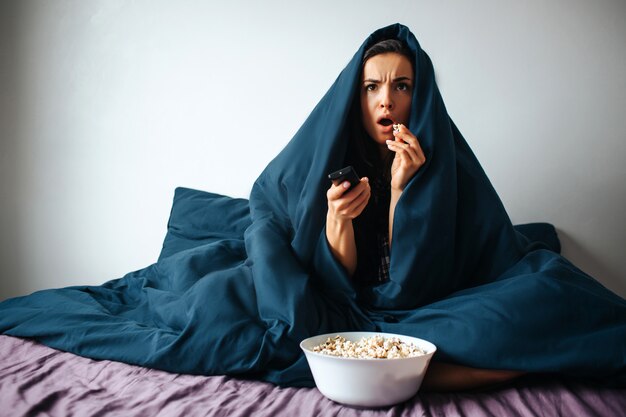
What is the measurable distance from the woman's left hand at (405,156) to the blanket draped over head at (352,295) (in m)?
0.03

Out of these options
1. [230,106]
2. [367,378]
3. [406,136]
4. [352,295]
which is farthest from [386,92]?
[230,106]

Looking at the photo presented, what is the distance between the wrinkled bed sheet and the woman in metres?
0.35

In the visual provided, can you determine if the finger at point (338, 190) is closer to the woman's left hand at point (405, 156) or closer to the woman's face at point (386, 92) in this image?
the woman's left hand at point (405, 156)

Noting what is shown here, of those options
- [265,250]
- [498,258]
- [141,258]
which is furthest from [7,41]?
[498,258]

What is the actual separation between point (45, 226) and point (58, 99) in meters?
0.48

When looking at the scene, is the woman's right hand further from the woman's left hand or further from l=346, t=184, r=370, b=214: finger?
the woman's left hand

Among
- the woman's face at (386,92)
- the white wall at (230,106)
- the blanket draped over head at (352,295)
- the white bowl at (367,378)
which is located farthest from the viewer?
the white wall at (230,106)

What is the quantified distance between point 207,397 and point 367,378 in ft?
0.90

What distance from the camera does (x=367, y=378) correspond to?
2.87 ft

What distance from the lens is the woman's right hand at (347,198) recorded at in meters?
1.13

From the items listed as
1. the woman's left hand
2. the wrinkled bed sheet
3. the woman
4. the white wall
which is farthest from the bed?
the white wall

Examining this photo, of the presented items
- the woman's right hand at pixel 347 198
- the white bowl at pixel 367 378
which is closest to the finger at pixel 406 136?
the woman's right hand at pixel 347 198

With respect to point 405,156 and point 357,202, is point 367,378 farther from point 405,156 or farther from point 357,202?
point 405,156

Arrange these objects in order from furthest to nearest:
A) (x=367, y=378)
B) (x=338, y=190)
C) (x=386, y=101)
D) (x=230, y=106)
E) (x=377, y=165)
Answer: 1. (x=230, y=106)
2. (x=377, y=165)
3. (x=386, y=101)
4. (x=338, y=190)
5. (x=367, y=378)
